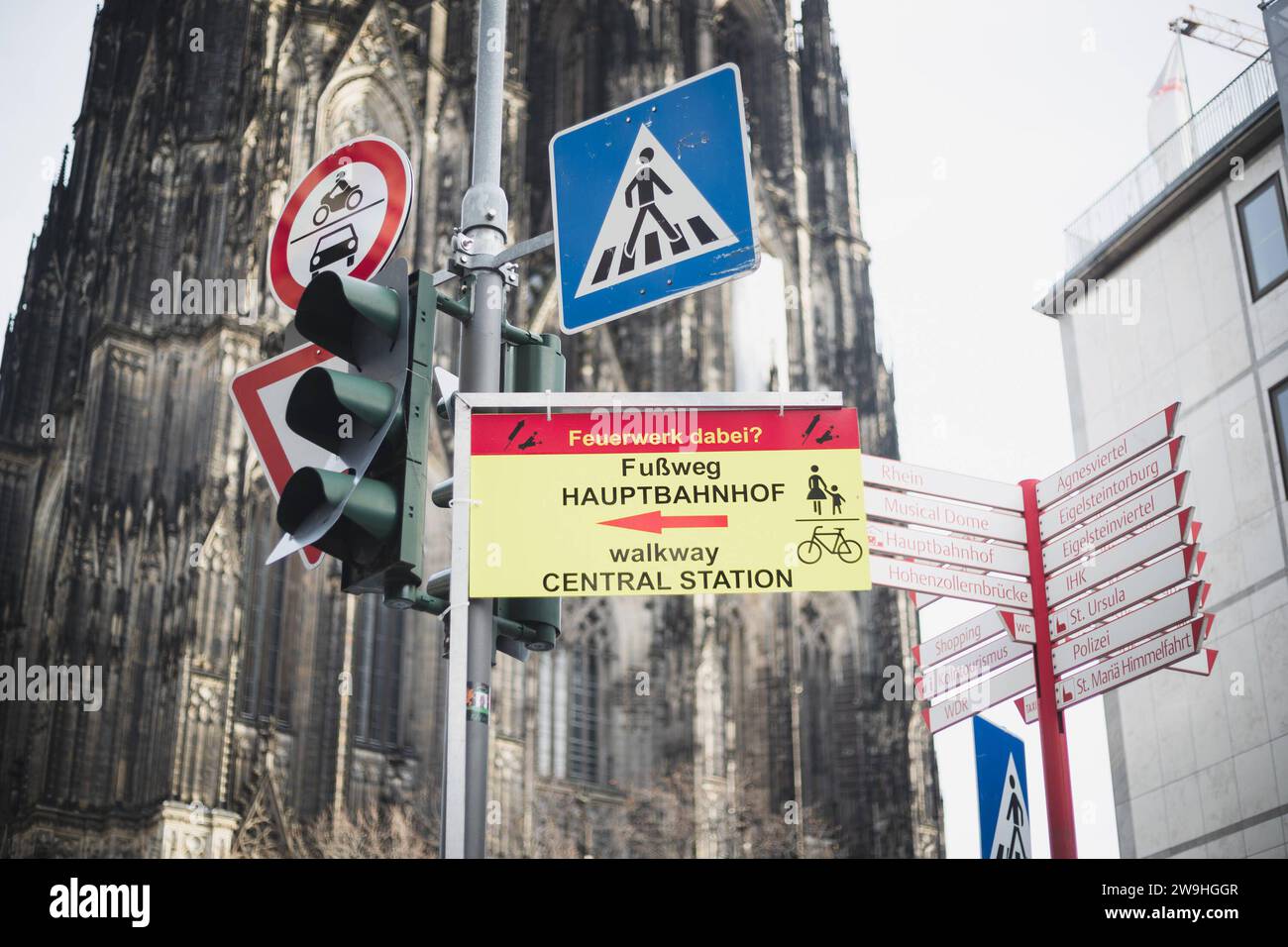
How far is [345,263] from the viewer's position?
6.11m

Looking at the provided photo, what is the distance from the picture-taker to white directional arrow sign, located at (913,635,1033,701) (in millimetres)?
9867

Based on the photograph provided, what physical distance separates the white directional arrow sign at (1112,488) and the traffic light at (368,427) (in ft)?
18.7

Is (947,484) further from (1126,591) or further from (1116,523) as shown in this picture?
(1126,591)

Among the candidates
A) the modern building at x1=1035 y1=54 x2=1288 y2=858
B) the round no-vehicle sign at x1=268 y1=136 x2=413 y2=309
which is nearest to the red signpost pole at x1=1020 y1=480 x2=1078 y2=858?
the round no-vehicle sign at x1=268 y1=136 x2=413 y2=309

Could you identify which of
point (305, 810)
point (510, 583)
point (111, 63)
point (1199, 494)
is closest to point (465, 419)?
point (510, 583)

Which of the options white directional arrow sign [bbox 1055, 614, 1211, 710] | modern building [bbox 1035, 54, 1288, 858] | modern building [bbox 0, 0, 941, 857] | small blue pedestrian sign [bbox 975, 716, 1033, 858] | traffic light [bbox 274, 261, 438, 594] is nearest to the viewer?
traffic light [bbox 274, 261, 438, 594]

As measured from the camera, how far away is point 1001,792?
8305 mm

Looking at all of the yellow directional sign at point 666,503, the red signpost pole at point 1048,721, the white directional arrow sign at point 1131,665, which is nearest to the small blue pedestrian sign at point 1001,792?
the red signpost pole at point 1048,721

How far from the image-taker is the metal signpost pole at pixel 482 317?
4.79 metres

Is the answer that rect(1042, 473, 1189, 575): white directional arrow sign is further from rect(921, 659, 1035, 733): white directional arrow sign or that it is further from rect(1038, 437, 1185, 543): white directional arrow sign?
rect(921, 659, 1035, 733): white directional arrow sign

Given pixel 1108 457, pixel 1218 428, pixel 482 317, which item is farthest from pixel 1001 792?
pixel 1218 428

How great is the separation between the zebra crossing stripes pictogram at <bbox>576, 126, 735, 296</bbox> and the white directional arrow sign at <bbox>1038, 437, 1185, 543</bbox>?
4523 mm

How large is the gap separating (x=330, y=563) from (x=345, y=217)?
24277 millimetres
